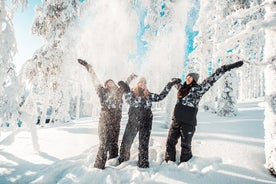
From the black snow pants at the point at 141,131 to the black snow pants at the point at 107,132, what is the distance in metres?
0.28

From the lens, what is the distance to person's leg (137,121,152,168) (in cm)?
431

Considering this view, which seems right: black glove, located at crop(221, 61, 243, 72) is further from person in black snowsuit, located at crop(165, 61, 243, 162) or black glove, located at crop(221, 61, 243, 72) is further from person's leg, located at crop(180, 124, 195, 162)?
person's leg, located at crop(180, 124, 195, 162)

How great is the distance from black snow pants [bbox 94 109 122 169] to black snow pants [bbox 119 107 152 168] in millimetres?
276

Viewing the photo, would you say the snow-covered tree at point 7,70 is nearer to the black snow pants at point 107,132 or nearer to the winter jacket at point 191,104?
the black snow pants at point 107,132

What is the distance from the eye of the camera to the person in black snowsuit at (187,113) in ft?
13.8

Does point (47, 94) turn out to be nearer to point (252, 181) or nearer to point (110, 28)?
point (110, 28)

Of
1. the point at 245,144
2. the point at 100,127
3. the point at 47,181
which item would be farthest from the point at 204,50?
the point at 47,181

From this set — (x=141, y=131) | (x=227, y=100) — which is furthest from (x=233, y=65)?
(x=227, y=100)

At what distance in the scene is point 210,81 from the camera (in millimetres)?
4152

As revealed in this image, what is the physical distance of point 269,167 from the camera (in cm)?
346

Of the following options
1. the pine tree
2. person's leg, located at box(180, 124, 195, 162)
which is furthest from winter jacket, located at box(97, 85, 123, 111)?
the pine tree

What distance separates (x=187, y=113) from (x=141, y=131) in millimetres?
1002

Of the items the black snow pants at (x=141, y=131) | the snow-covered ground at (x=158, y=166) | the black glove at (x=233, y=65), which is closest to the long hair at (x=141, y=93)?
the black snow pants at (x=141, y=131)

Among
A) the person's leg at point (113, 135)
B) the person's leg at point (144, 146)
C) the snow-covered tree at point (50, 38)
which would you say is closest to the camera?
the person's leg at point (144, 146)
